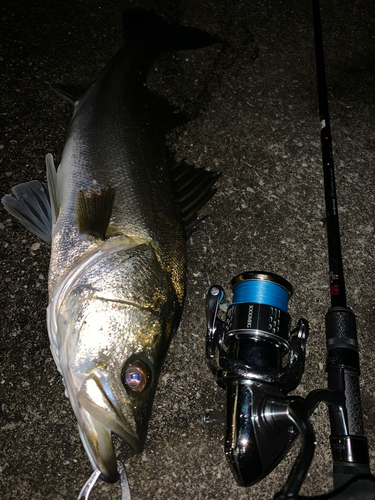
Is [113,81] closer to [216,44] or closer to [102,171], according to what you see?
[102,171]

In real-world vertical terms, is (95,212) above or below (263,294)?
above

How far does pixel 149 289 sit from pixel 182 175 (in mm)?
829

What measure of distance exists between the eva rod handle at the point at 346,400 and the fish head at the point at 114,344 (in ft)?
2.64

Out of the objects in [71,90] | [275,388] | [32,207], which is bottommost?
[275,388]

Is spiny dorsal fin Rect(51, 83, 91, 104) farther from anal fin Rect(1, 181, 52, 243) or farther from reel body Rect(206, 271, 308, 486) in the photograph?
reel body Rect(206, 271, 308, 486)

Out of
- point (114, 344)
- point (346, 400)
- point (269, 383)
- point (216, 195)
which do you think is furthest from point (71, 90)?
point (346, 400)

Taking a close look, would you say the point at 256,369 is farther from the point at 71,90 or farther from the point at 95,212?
the point at 71,90

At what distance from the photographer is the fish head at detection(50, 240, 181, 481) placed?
4.80 feet

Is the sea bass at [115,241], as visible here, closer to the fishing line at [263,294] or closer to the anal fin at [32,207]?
the anal fin at [32,207]

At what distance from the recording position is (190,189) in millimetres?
2195

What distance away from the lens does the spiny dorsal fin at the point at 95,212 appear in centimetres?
177

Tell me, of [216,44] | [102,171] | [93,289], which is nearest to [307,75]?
[216,44]

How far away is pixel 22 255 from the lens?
2141 mm

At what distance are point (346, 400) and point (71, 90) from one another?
239cm
